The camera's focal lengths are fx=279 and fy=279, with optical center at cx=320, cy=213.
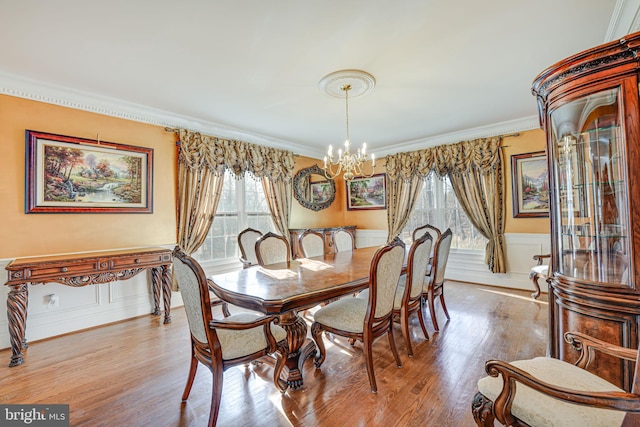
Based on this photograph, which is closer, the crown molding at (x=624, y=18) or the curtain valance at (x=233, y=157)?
the crown molding at (x=624, y=18)

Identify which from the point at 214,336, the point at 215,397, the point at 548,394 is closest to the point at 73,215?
the point at 214,336

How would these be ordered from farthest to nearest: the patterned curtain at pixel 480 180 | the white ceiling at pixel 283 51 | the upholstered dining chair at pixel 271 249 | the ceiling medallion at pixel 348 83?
the patterned curtain at pixel 480 180 < the upholstered dining chair at pixel 271 249 < the ceiling medallion at pixel 348 83 < the white ceiling at pixel 283 51

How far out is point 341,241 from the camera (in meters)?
4.10

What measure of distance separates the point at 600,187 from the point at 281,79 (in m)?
2.58

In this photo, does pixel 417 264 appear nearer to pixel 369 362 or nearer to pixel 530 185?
pixel 369 362

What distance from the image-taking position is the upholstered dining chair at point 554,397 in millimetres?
904

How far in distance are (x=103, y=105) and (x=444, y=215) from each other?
17.4 feet

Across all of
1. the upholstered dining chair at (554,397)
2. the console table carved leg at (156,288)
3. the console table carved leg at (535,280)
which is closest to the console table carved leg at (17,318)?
the console table carved leg at (156,288)

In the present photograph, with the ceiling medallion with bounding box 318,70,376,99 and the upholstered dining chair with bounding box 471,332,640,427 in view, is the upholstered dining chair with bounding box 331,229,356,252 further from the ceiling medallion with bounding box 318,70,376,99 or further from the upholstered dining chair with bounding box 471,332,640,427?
the upholstered dining chair with bounding box 471,332,640,427

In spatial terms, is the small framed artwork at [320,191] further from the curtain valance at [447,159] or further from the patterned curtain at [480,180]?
the patterned curtain at [480,180]

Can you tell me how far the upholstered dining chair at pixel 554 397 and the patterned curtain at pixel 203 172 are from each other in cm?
367

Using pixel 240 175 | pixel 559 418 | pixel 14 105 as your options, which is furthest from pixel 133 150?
pixel 559 418

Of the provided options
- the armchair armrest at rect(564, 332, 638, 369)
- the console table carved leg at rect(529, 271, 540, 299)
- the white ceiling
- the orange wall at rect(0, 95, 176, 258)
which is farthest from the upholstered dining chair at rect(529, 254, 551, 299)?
the orange wall at rect(0, 95, 176, 258)

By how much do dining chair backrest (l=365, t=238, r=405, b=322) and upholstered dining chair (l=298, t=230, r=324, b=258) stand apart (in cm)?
163
